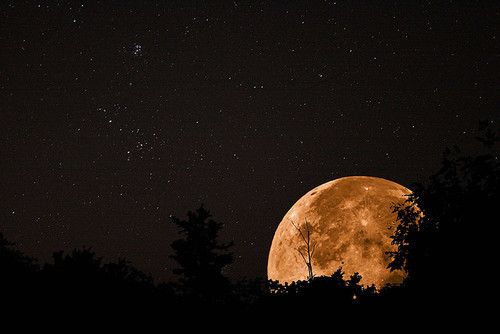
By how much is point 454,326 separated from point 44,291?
6.38 m

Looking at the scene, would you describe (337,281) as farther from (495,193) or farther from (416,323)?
(495,193)

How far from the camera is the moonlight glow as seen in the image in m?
19.4

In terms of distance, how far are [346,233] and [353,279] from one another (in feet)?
45.7

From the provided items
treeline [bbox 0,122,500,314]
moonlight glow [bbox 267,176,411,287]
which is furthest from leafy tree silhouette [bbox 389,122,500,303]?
moonlight glow [bbox 267,176,411,287]

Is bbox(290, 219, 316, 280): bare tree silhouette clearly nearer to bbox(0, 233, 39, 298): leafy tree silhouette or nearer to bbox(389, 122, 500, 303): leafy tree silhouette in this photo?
bbox(389, 122, 500, 303): leafy tree silhouette

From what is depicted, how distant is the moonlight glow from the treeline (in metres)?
7.10

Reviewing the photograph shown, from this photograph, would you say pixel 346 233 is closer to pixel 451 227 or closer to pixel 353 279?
pixel 451 227

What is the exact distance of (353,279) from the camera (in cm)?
708

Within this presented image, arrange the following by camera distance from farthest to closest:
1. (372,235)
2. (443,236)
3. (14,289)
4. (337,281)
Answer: (372,235) < (443,236) < (337,281) < (14,289)

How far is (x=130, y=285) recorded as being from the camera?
6047 mm

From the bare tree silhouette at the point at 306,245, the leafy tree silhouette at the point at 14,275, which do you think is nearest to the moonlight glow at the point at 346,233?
the bare tree silhouette at the point at 306,245

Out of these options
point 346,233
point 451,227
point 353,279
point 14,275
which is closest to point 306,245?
point 346,233

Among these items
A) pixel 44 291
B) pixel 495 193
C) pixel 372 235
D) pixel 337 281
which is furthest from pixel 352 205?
pixel 44 291

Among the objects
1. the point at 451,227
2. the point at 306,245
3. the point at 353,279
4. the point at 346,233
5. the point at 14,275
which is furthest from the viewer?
the point at 346,233
